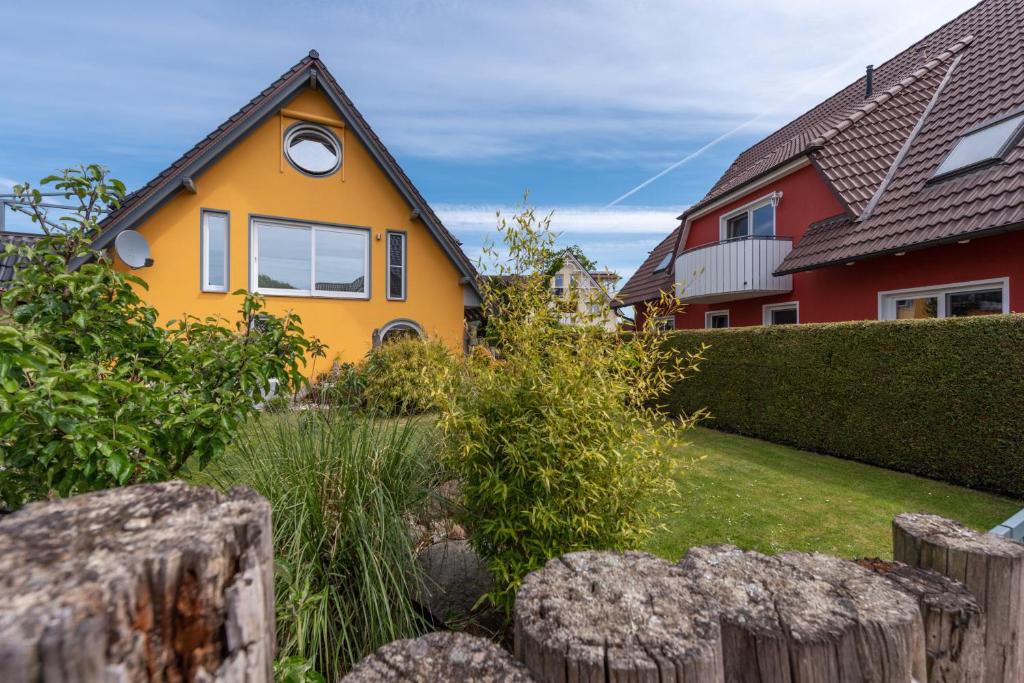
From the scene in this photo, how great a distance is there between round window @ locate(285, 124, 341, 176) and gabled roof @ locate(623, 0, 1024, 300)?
10.5 meters

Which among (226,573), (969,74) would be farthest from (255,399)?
(969,74)

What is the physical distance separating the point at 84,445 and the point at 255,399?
82 cm

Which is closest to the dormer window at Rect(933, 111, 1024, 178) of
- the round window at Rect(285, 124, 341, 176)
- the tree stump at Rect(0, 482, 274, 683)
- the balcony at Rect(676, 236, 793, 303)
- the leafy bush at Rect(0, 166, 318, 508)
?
the balcony at Rect(676, 236, 793, 303)

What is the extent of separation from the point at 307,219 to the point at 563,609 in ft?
38.5

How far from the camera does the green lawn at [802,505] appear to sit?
396 cm

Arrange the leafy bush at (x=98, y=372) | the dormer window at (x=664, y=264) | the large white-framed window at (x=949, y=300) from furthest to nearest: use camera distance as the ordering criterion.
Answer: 1. the dormer window at (x=664, y=264)
2. the large white-framed window at (x=949, y=300)
3. the leafy bush at (x=98, y=372)

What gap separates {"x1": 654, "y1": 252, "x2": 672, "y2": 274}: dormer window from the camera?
16.3m

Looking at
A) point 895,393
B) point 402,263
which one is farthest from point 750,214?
point 402,263

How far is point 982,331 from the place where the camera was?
550 cm

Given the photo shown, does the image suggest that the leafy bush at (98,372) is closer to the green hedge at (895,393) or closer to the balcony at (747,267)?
the green hedge at (895,393)

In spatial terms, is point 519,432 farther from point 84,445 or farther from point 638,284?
point 638,284

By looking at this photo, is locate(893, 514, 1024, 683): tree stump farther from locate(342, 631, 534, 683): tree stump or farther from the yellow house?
the yellow house

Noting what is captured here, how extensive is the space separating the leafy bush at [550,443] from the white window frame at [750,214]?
1079cm

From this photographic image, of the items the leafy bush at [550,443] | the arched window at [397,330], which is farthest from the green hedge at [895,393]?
the arched window at [397,330]
